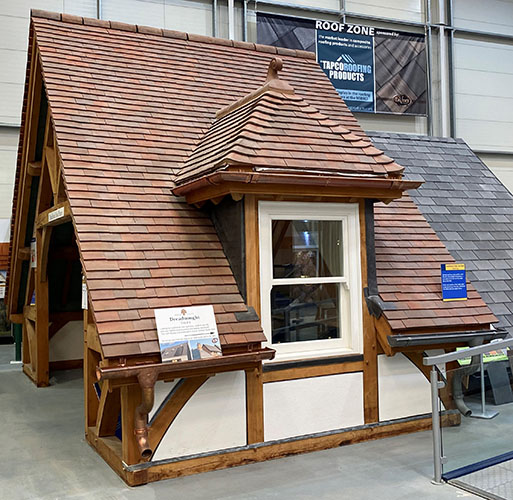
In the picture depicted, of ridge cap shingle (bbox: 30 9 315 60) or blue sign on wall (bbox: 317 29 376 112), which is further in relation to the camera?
blue sign on wall (bbox: 317 29 376 112)

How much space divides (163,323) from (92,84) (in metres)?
3.00

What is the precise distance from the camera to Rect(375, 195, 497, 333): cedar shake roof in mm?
5176

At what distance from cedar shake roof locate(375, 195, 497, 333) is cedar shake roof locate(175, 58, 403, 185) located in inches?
36.8

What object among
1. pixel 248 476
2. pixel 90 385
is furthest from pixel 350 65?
pixel 248 476

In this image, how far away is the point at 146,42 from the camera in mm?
6840

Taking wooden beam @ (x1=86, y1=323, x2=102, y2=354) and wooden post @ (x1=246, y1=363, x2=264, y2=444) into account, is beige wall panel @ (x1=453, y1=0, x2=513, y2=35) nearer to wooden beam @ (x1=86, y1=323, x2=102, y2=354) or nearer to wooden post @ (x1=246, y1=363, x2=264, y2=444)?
wooden post @ (x1=246, y1=363, x2=264, y2=444)

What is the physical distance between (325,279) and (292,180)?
3.25 ft

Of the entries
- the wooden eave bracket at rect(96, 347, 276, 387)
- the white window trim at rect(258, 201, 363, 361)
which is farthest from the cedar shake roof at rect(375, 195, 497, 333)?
the wooden eave bracket at rect(96, 347, 276, 387)

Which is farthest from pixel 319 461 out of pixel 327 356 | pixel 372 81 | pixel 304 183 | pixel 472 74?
pixel 472 74

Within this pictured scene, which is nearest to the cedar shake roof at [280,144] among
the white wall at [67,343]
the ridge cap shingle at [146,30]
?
the ridge cap shingle at [146,30]

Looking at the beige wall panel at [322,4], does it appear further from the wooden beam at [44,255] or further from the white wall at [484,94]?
the wooden beam at [44,255]

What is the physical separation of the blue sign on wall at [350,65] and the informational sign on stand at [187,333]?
11.0 m

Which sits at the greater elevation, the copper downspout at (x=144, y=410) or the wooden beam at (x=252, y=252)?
the wooden beam at (x=252, y=252)

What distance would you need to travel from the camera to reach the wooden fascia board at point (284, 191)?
15.0 feet
